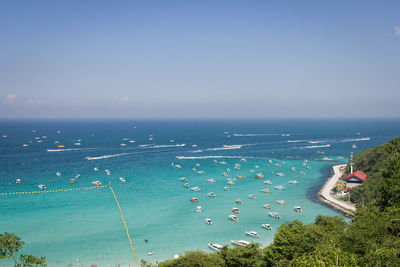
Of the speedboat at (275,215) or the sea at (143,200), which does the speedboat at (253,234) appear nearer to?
the sea at (143,200)

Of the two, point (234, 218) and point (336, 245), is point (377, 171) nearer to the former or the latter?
point (234, 218)

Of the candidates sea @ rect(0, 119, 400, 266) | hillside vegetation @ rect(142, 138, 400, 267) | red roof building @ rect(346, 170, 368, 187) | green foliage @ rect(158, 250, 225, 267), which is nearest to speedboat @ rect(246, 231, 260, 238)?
sea @ rect(0, 119, 400, 266)

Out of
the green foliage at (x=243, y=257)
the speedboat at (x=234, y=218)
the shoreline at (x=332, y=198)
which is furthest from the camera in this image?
the shoreline at (x=332, y=198)

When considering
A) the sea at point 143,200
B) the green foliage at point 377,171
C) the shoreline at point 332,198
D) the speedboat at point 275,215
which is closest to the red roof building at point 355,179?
the green foliage at point 377,171

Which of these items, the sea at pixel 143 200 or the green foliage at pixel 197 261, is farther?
the sea at pixel 143 200

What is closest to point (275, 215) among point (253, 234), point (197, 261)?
point (253, 234)

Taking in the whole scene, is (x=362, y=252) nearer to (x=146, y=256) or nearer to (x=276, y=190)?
(x=146, y=256)

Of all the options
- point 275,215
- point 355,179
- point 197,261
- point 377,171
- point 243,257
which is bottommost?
point 275,215

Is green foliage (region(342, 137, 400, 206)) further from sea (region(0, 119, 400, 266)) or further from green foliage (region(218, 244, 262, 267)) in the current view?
green foliage (region(218, 244, 262, 267))
